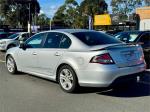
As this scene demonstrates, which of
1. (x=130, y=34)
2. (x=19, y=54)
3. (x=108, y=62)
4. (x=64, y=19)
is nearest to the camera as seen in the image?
(x=108, y=62)

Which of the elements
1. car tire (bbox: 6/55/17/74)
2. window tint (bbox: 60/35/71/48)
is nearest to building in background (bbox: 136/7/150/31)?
car tire (bbox: 6/55/17/74)

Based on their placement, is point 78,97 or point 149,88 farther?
point 149,88

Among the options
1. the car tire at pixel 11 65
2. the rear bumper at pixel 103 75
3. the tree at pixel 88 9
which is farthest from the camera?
the tree at pixel 88 9

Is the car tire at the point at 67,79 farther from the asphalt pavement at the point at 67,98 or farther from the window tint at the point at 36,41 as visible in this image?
the window tint at the point at 36,41

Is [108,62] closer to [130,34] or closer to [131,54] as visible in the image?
[131,54]

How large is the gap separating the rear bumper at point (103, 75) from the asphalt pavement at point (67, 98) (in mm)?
340

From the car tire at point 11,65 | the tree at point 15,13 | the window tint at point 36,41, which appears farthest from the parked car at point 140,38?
the tree at point 15,13

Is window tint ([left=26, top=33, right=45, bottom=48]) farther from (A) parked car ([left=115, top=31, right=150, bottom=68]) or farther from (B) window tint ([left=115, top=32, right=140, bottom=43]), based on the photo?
(B) window tint ([left=115, top=32, right=140, bottom=43])

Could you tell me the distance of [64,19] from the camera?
291 feet

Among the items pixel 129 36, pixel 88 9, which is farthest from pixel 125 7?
pixel 129 36

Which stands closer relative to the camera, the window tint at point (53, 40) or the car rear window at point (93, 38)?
the car rear window at point (93, 38)

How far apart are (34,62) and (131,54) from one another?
283 cm

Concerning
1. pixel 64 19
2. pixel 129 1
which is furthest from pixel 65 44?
pixel 64 19

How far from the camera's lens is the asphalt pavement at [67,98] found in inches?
261
